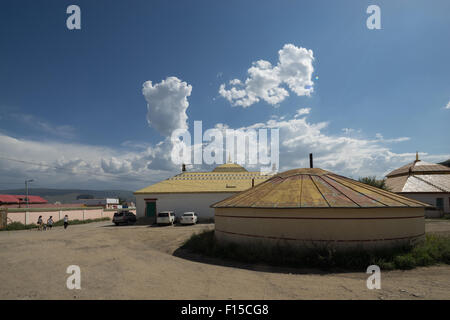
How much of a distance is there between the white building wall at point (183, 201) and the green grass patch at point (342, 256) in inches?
632

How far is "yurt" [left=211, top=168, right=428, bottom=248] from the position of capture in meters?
9.73

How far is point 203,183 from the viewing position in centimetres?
3064

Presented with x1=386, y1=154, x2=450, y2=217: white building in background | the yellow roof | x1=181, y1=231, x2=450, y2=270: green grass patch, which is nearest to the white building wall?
the yellow roof

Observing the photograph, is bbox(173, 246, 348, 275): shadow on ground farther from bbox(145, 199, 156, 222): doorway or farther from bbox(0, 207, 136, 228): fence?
bbox(0, 207, 136, 228): fence

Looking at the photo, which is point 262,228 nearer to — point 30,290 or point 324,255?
point 324,255

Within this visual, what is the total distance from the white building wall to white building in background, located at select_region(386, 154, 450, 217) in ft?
80.7

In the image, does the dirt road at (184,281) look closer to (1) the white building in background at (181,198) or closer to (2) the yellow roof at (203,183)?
(1) the white building in background at (181,198)

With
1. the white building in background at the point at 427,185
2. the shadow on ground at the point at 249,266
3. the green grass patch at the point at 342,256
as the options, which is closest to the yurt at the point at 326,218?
the green grass patch at the point at 342,256

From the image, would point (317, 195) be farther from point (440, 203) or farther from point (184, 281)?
point (440, 203)

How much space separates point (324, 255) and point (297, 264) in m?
1.11

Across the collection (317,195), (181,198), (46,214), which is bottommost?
(46,214)

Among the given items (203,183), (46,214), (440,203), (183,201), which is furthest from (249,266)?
(440,203)

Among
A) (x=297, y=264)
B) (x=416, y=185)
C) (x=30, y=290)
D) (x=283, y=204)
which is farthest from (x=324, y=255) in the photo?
(x=416, y=185)

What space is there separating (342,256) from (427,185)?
1255 inches
